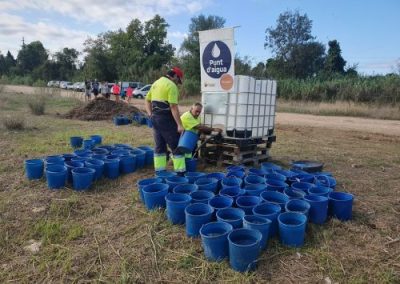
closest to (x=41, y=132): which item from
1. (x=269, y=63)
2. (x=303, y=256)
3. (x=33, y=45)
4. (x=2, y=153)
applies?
(x=2, y=153)

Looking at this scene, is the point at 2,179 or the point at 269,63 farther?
the point at 269,63

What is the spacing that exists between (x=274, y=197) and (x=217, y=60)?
2.73 meters

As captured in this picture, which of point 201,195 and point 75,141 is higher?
point 201,195

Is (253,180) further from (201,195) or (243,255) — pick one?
(243,255)

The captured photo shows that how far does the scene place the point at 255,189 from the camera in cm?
452

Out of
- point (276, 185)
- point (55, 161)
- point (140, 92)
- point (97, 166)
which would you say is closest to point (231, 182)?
point (276, 185)

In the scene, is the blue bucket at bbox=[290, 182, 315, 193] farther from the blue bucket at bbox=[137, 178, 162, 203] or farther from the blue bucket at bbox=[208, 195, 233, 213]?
the blue bucket at bbox=[137, 178, 162, 203]

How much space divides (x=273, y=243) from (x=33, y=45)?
273 feet

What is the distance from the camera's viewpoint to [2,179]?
18.2ft

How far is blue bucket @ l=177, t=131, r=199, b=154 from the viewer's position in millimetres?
5535

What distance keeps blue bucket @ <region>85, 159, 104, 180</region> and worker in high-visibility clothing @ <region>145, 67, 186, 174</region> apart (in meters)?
0.83

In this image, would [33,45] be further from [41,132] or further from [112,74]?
[41,132]

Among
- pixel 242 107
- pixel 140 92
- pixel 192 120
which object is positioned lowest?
pixel 140 92

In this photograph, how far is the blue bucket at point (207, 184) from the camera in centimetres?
455
